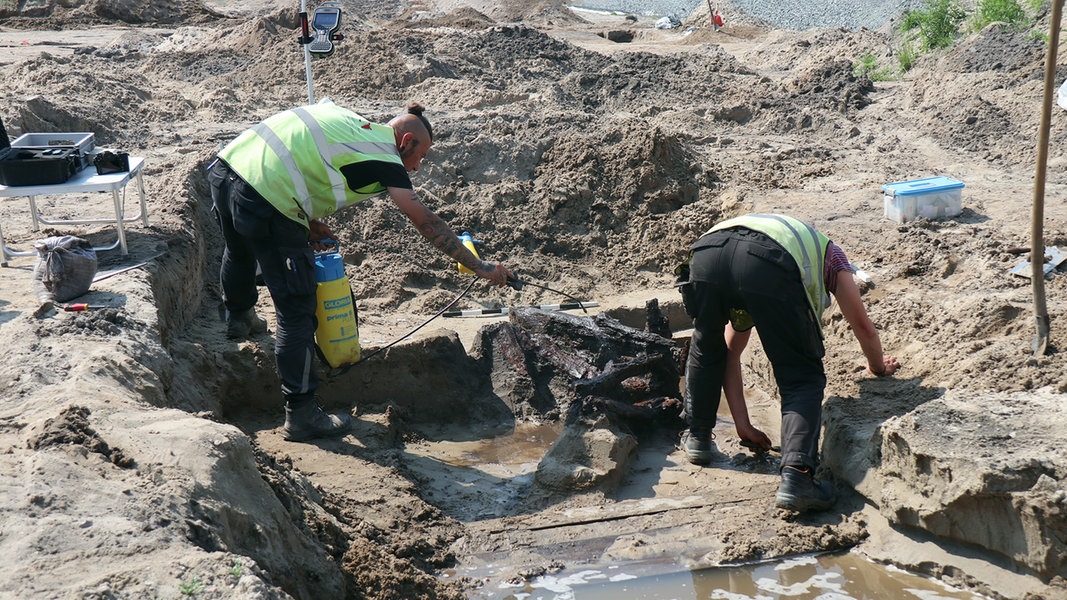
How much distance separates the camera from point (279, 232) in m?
4.81

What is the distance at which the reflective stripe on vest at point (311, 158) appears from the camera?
15.5 ft

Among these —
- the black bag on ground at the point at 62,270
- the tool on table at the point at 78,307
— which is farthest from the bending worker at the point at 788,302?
the black bag on ground at the point at 62,270

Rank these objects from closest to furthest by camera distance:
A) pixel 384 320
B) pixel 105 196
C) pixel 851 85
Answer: pixel 384 320 < pixel 105 196 < pixel 851 85

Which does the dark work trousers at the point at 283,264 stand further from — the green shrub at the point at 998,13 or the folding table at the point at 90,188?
the green shrub at the point at 998,13

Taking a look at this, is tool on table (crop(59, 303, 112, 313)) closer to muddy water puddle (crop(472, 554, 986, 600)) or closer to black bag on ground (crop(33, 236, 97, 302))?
black bag on ground (crop(33, 236, 97, 302))

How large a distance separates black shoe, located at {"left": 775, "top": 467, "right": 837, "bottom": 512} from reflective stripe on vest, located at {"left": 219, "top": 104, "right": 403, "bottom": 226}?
7.81ft

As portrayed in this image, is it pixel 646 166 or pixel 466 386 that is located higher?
pixel 646 166

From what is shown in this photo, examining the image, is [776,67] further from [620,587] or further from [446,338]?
[620,587]

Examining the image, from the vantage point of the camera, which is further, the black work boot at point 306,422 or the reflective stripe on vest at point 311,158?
the black work boot at point 306,422

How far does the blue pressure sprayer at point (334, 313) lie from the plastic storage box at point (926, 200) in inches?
159

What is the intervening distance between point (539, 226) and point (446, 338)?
2440 mm

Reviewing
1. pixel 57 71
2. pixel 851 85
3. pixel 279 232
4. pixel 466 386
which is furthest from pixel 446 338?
pixel 57 71

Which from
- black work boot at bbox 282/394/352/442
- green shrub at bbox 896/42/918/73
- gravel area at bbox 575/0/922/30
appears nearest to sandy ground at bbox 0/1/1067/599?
black work boot at bbox 282/394/352/442

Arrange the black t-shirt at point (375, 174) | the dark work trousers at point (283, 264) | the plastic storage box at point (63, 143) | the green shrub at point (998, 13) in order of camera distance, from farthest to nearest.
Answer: the green shrub at point (998, 13), the plastic storage box at point (63, 143), the dark work trousers at point (283, 264), the black t-shirt at point (375, 174)
